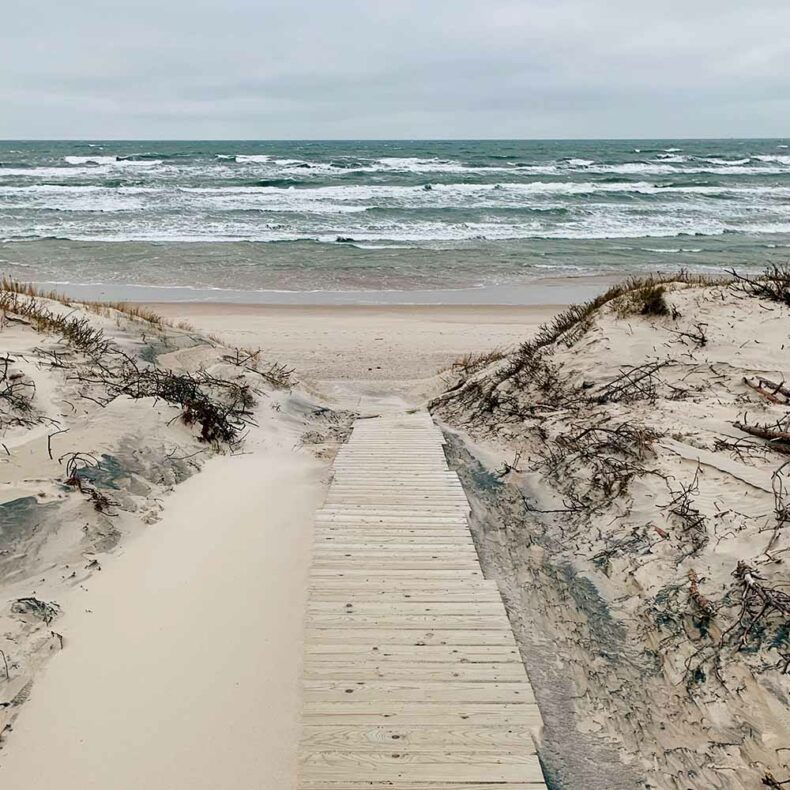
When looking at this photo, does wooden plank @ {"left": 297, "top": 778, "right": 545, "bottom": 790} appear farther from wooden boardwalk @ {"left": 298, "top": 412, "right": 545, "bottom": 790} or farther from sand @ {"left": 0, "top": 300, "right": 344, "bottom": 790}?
sand @ {"left": 0, "top": 300, "right": 344, "bottom": 790}

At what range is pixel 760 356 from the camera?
7059mm

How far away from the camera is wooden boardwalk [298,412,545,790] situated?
3.01 meters

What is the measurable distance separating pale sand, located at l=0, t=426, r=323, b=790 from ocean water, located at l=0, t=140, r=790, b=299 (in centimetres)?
1258

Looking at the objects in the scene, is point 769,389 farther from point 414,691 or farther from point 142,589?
point 142,589

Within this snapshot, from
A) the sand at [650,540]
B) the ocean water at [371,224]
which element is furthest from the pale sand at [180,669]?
the ocean water at [371,224]

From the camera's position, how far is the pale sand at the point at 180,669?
3.14m

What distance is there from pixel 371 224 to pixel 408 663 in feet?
83.0

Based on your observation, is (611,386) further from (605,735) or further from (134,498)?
(134,498)

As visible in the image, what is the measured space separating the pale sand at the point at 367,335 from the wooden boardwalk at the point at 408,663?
5.38m

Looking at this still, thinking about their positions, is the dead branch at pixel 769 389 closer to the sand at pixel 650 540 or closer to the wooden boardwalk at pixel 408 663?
the sand at pixel 650 540

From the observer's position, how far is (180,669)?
3.73 m

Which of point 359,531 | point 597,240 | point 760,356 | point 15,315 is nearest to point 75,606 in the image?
point 359,531

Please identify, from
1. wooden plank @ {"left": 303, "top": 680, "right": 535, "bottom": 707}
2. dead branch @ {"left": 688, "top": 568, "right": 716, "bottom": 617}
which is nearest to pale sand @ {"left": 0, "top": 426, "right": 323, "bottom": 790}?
wooden plank @ {"left": 303, "top": 680, "right": 535, "bottom": 707}

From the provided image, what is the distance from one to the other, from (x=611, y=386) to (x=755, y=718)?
13.7 ft
